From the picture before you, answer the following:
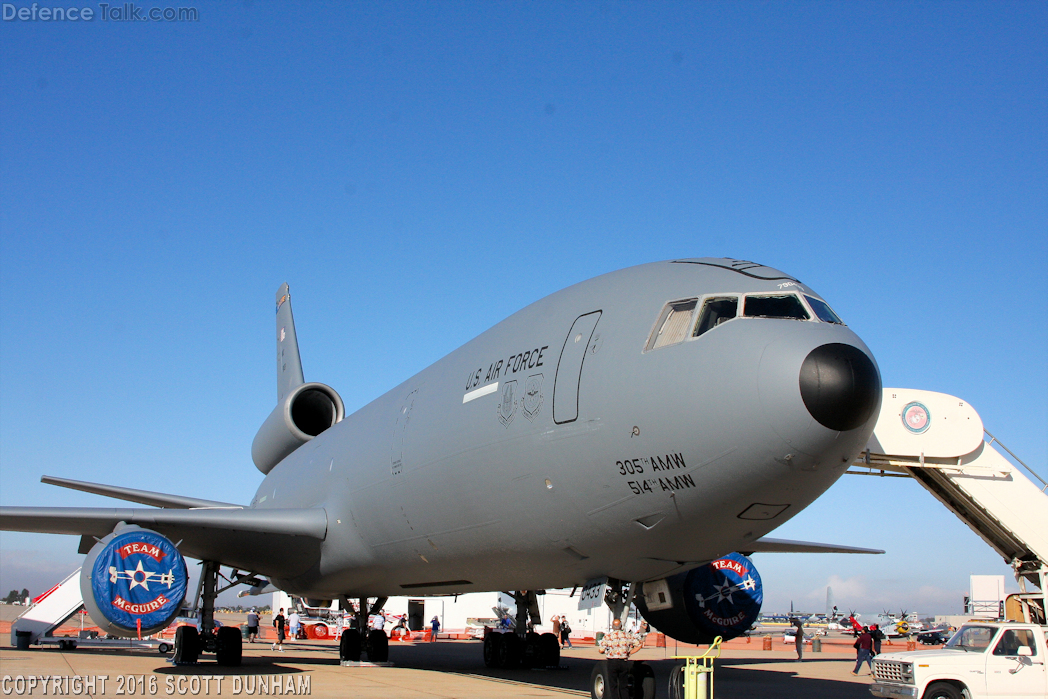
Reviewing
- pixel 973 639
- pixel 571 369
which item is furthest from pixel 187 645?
pixel 973 639

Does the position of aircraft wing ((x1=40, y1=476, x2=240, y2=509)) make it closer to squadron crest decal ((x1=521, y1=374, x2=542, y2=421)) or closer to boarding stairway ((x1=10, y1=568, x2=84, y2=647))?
boarding stairway ((x1=10, y1=568, x2=84, y2=647))

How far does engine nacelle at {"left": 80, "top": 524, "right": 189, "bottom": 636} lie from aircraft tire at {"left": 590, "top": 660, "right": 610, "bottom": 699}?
244 inches

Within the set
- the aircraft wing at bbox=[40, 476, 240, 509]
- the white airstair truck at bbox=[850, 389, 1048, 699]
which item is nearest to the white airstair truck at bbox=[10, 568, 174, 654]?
the aircraft wing at bbox=[40, 476, 240, 509]

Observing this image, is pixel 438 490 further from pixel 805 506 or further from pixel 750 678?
pixel 750 678

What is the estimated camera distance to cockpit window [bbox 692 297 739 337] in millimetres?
7844

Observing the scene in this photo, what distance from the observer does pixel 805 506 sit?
25.7ft

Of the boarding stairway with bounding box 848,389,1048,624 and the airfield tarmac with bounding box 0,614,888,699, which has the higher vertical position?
the boarding stairway with bounding box 848,389,1048,624

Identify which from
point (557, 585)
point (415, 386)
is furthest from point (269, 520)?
point (557, 585)

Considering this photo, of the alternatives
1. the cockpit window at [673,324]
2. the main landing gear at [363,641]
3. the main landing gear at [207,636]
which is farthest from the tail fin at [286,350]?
Result: the cockpit window at [673,324]

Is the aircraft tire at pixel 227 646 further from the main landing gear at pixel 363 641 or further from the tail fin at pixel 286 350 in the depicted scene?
the tail fin at pixel 286 350

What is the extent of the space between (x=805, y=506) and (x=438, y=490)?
15.5 feet

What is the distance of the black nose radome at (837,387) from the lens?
6.88 metres

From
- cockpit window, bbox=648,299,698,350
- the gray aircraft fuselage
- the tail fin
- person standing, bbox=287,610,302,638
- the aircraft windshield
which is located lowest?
person standing, bbox=287,610,302,638

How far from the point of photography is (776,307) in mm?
7895
